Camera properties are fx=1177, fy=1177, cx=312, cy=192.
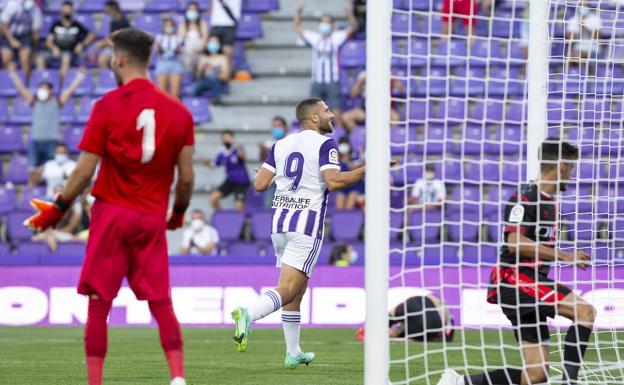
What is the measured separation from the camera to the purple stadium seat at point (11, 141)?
21.0 meters

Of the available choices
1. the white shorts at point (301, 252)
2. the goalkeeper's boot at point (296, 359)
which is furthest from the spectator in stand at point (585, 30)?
the goalkeeper's boot at point (296, 359)

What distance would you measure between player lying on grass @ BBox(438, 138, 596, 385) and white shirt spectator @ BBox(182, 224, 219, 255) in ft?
35.2

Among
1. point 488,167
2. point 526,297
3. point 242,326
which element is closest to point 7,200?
point 488,167

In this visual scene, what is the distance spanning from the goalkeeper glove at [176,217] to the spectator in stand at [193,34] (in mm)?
14657

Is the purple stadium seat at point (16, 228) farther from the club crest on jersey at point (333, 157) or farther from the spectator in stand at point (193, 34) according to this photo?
the club crest on jersey at point (333, 157)

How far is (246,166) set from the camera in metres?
20.1

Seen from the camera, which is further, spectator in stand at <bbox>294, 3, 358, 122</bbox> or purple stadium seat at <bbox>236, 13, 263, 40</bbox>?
purple stadium seat at <bbox>236, 13, 263, 40</bbox>

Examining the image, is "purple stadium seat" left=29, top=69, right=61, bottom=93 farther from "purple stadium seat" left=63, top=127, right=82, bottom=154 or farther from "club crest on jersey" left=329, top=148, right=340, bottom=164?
"club crest on jersey" left=329, top=148, right=340, bottom=164

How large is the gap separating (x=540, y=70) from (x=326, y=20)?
39.2 feet

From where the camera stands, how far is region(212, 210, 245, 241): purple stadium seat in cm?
1848

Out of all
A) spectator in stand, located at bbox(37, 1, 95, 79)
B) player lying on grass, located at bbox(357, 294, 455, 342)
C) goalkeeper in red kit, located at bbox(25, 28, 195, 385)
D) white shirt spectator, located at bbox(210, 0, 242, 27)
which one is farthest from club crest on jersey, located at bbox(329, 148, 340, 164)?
spectator in stand, located at bbox(37, 1, 95, 79)

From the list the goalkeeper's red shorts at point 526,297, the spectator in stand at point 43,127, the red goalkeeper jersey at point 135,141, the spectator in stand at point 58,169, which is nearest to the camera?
the red goalkeeper jersey at point 135,141

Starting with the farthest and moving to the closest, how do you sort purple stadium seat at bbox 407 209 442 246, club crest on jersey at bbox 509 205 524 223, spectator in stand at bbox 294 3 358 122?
1. spectator in stand at bbox 294 3 358 122
2. purple stadium seat at bbox 407 209 442 246
3. club crest on jersey at bbox 509 205 524 223

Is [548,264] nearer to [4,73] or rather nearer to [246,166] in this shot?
[246,166]
